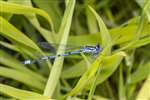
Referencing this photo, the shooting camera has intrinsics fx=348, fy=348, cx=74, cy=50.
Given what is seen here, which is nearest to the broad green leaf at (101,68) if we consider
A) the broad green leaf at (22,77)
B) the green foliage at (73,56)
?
the green foliage at (73,56)

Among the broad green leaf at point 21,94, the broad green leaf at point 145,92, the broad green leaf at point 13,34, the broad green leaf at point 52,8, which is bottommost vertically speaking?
the broad green leaf at point 21,94

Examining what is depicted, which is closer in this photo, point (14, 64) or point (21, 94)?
point (21, 94)

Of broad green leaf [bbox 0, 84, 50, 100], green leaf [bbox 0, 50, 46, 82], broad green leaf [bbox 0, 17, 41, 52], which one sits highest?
broad green leaf [bbox 0, 17, 41, 52]

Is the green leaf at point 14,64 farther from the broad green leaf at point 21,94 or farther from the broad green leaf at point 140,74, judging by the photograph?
the broad green leaf at point 140,74

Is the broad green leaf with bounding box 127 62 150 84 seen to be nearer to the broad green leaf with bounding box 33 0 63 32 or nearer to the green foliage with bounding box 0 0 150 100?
the green foliage with bounding box 0 0 150 100

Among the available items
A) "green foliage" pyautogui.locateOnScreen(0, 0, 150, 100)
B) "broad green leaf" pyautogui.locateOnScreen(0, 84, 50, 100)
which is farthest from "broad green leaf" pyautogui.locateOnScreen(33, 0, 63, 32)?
"broad green leaf" pyautogui.locateOnScreen(0, 84, 50, 100)

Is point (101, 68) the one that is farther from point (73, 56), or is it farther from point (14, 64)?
point (14, 64)

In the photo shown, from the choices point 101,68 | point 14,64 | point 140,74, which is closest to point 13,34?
point 14,64
